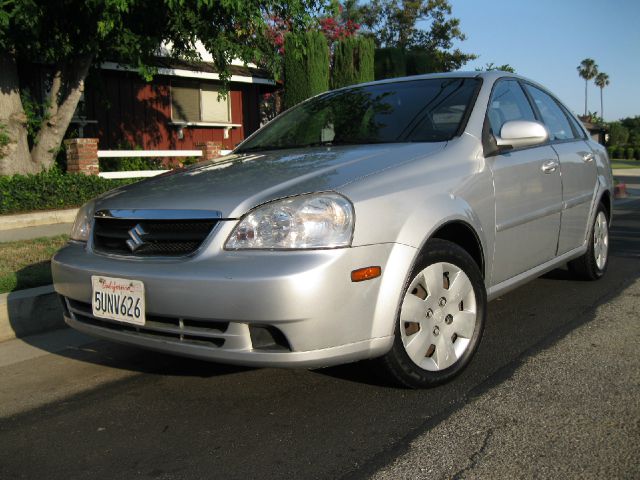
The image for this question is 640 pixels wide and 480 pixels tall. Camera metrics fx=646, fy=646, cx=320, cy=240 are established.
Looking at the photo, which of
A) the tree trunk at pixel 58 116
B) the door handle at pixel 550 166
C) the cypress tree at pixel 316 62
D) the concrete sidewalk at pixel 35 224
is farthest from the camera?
Answer: the cypress tree at pixel 316 62

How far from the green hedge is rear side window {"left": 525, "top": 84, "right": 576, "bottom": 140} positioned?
289 inches

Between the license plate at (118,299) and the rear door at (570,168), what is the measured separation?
2.88 meters

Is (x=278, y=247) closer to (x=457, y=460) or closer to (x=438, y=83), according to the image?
(x=457, y=460)

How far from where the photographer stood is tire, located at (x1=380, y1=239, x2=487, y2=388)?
9.59ft

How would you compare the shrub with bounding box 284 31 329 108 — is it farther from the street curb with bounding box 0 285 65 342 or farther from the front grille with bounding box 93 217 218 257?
the front grille with bounding box 93 217 218 257

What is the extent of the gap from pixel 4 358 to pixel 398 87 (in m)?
2.96

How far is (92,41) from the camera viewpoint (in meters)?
9.71

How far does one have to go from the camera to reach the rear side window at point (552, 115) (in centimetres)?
458

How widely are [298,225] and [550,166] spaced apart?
220cm

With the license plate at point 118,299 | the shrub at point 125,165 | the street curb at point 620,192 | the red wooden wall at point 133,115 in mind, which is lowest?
the street curb at point 620,192

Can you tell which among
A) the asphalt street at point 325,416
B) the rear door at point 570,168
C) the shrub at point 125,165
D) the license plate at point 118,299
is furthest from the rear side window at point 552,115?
the shrub at point 125,165

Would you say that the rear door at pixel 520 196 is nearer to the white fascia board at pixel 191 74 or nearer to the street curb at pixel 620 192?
the white fascia board at pixel 191 74

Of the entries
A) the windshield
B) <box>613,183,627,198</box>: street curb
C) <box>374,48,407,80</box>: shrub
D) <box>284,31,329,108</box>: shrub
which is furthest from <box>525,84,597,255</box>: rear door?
<box>374,48,407,80</box>: shrub

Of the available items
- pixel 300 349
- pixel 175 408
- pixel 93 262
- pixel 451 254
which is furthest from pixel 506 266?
pixel 93 262
